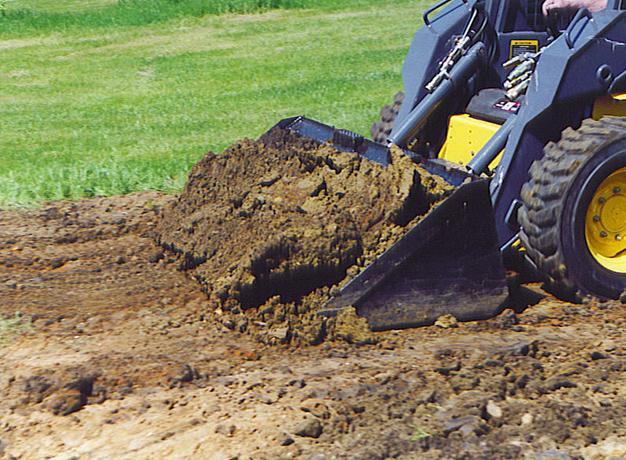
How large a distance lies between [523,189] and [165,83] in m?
9.27

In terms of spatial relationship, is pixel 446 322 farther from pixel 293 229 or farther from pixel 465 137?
pixel 465 137

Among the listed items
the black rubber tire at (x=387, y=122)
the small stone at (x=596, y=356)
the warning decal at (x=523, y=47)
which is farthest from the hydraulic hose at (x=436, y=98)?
the small stone at (x=596, y=356)

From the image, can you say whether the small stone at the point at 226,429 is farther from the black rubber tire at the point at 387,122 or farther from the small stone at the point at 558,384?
the black rubber tire at the point at 387,122

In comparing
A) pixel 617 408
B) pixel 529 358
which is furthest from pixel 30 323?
pixel 617 408

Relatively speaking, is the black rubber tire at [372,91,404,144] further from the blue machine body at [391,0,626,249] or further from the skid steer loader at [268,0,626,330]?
the blue machine body at [391,0,626,249]

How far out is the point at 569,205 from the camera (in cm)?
494

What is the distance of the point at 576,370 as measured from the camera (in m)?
4.32

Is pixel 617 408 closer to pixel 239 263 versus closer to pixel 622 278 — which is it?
pixel 622 278

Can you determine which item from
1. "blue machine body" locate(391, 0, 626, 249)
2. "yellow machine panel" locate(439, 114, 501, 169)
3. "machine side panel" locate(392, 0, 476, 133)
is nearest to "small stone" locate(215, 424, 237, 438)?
"blue machine body" locate(391, 0, 626, 249)

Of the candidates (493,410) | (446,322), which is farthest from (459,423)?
(446,322)

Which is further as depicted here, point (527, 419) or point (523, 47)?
point (523, 47)

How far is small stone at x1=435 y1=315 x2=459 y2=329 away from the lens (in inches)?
191

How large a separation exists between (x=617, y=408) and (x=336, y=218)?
1694 millimetres

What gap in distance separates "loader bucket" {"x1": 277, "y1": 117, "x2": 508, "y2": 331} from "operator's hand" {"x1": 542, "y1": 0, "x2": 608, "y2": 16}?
1649mm
